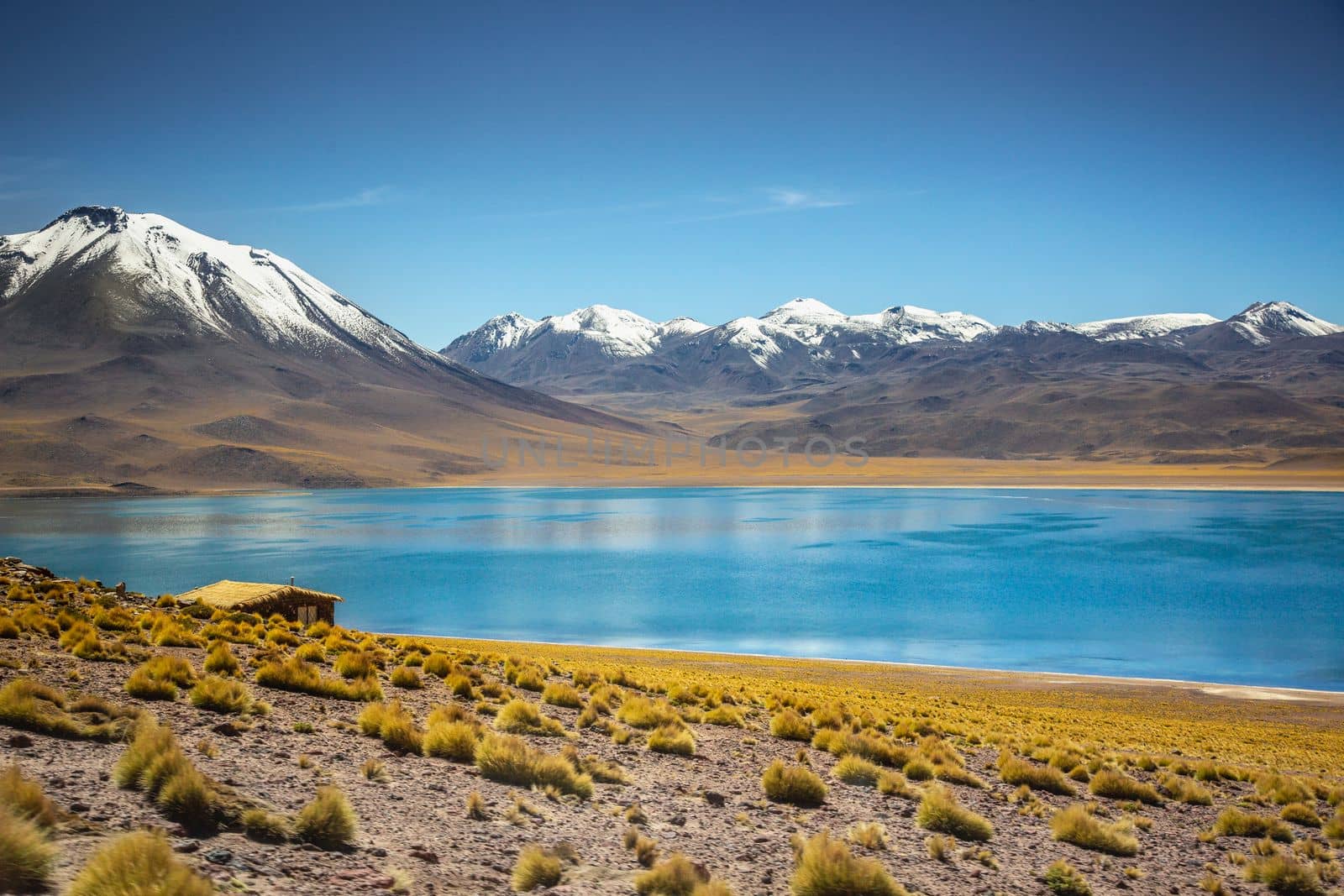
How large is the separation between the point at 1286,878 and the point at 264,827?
24.0 ft

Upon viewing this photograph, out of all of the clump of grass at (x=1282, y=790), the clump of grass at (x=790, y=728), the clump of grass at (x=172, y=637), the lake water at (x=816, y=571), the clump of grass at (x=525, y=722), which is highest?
the clump of grass at (x=172, y=637)

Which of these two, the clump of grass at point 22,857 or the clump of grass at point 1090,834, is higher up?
the clump of grass at point 22,857

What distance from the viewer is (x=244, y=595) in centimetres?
1905

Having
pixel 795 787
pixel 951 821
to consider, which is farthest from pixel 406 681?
pixel 951 821

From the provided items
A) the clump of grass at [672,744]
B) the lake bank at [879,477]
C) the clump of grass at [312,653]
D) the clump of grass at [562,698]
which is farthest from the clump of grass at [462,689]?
the lake bank at [879,477]

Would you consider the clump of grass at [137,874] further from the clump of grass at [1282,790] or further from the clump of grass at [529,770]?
the clump of grass at [1282,790]

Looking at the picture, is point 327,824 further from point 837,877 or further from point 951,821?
point 951,821

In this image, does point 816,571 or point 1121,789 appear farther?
point 816,571

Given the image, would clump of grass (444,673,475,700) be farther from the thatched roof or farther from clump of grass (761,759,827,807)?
the thatched roof

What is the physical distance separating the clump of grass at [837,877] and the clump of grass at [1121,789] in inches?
187

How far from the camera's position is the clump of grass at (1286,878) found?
7020 millimetres

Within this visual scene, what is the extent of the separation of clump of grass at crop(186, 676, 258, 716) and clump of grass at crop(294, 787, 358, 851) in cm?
294

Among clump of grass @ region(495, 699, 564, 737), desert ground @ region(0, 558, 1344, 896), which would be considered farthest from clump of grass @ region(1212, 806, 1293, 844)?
clump of grass @ region(495, 699, 564, 737)

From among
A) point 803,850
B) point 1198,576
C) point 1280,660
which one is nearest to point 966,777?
point 803,850
